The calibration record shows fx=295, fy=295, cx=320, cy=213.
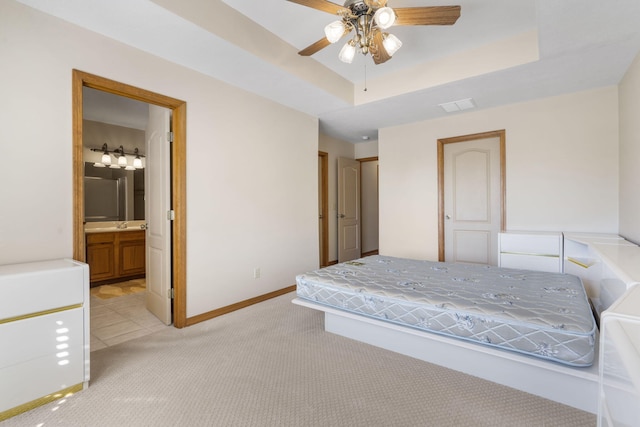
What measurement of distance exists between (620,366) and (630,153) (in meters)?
3.18

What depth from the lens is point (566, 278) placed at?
2.38m

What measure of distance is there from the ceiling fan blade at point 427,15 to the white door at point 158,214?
2210mm

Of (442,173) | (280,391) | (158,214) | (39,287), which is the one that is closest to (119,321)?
(158,214)

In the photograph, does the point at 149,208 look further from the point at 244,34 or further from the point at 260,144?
the point at 244,34

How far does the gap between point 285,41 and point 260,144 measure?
45.4 inches

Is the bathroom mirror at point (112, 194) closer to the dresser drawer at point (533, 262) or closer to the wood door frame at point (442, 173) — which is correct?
the wood door frame at point (442, 173)

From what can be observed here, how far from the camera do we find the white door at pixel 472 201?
4.00 meters

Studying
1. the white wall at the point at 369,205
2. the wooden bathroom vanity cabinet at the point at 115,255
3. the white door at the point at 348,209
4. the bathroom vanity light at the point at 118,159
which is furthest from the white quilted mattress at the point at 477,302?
the bathroom vanity light at the point at 118,159

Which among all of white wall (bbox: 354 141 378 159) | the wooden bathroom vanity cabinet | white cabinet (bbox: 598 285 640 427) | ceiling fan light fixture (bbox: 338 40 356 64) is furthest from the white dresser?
white wall (bbox: 354 141 378 159)

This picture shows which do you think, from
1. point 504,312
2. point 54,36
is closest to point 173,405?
point 504,312

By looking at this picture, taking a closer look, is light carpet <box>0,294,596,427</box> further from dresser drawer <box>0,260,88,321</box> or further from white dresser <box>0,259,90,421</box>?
dresser drawer <box>0,260,88,321</box>

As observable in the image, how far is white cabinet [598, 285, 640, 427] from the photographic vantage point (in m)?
0.57

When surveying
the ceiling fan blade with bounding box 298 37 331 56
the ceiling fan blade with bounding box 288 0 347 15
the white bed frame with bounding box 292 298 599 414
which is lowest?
the white bed frame with bounding box 292 298 599 414

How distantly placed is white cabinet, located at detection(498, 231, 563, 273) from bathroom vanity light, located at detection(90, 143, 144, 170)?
5559 mm
